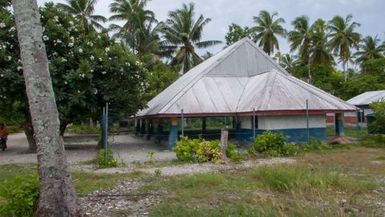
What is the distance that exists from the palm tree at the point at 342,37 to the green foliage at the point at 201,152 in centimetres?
4104

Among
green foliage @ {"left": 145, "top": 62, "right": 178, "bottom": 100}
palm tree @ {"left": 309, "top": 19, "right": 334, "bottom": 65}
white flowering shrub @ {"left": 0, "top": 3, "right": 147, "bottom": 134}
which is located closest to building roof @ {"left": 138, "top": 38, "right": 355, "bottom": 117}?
white flowering shrub @ {"left": 0, "top": 3, "right": 147, "bottom": 134}

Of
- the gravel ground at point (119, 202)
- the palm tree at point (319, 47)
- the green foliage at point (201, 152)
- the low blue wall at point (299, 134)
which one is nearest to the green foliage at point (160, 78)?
the palm tree at point (319, 47)

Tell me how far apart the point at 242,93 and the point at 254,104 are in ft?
10.1

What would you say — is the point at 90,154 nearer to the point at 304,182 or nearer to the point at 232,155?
the point at 232,155

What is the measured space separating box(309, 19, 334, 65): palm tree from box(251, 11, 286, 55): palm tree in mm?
3512

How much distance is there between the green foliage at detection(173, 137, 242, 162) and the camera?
599 inches

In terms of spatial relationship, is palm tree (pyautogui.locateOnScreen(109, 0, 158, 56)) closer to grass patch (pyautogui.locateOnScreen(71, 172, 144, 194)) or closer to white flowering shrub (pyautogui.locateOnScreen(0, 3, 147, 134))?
white flowering shrub (pyautogui.locateOnScreen(0, 3, 147, 134))

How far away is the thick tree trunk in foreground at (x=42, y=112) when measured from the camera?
21.8 feet

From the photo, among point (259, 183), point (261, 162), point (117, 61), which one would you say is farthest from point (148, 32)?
point (259, 183)

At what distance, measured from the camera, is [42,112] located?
21.7 ft

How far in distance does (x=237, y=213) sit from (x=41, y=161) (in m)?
3.10

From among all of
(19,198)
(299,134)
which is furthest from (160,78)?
(19,198)

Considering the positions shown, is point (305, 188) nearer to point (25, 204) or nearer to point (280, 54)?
point (25, 204)

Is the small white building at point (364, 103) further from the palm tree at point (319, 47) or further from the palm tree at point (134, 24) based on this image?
the palm tree at point (134, 24)
